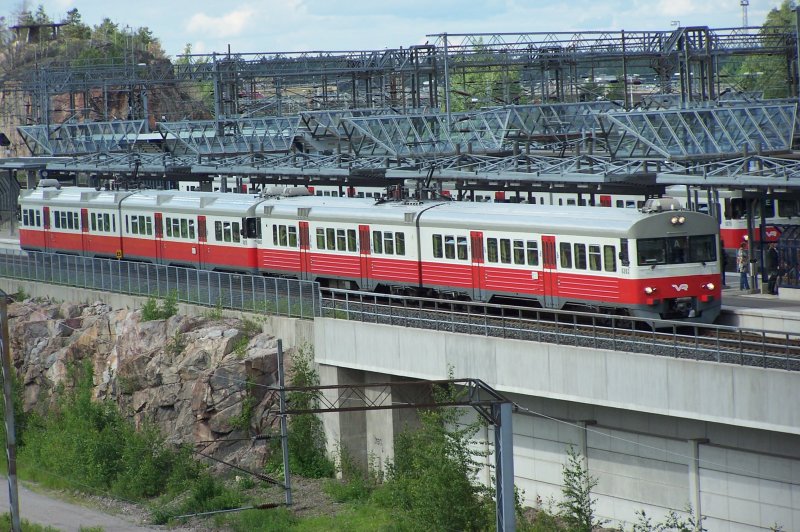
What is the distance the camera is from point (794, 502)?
2281cm

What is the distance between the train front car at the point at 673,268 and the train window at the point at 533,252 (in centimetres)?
273

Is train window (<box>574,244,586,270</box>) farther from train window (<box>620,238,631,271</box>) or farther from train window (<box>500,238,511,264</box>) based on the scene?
train window (<box>500,238,511,264</box>)

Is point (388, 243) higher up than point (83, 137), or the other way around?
point (83, 137)

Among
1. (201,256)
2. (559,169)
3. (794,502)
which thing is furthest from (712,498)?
(201,256)

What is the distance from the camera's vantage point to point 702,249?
29.8 metres

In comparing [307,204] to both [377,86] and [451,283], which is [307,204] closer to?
[451,283]

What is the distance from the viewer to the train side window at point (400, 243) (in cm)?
3553

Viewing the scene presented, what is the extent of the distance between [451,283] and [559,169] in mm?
9140

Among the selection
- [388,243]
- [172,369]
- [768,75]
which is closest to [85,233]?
[172,369]

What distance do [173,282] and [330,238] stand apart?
614 centimetres

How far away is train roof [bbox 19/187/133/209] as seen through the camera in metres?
50.7

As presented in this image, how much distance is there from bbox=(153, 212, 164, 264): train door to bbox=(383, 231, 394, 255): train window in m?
13.2

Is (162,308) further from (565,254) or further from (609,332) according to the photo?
(609,332)

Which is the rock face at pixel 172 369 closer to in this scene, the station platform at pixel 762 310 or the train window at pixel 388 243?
the train window at pixel 388 243
